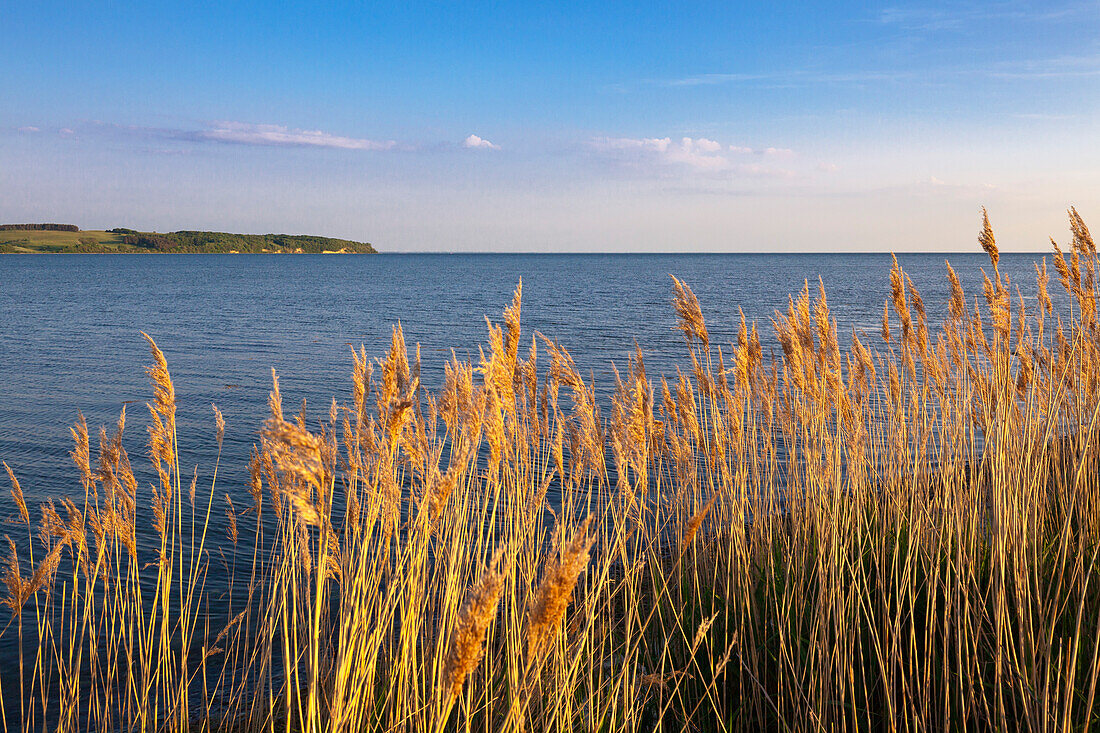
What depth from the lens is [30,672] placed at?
16.1 feet

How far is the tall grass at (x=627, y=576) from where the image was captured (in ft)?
7.98

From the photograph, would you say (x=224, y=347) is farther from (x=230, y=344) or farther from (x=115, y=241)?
(x=115, y=241)

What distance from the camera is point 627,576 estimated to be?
3.23 metres

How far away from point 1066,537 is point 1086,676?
611 mm

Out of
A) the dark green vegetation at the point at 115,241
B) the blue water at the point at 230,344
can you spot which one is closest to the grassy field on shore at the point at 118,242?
the dark green vegetation at the point at 115,241

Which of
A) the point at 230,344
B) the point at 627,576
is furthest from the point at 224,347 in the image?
the point at 627,576

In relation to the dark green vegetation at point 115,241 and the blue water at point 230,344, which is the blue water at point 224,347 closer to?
the blue water at point 230,344

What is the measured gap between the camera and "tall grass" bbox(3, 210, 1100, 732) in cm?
243

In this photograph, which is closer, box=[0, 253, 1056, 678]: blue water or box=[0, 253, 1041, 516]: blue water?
box=[0, 253, 1056, 678]: blue water

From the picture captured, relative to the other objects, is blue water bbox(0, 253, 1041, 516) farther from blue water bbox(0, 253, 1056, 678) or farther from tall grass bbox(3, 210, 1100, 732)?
tall grass bbox(3, 210, 1100, 732)

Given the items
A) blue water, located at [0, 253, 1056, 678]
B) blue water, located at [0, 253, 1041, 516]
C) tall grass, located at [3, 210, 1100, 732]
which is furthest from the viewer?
blue water, located at [0, 253, 1041, 516]

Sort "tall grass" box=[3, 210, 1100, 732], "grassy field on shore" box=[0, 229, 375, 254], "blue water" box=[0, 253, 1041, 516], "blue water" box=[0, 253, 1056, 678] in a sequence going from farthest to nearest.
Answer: "grassy field on shore" box=[0, 229, 375, 254] < "blue water" box=[0, 253, 1041, 516] < "blue water" box=[0, 253, 1056, 678] < "tall grass" box=[3, 210, 1100, 732]

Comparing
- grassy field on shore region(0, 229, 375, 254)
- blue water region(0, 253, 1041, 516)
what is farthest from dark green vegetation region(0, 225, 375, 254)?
blue water region(0, 253, 1041, 516)

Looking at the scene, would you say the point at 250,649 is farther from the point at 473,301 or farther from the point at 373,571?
the point at 473,301
